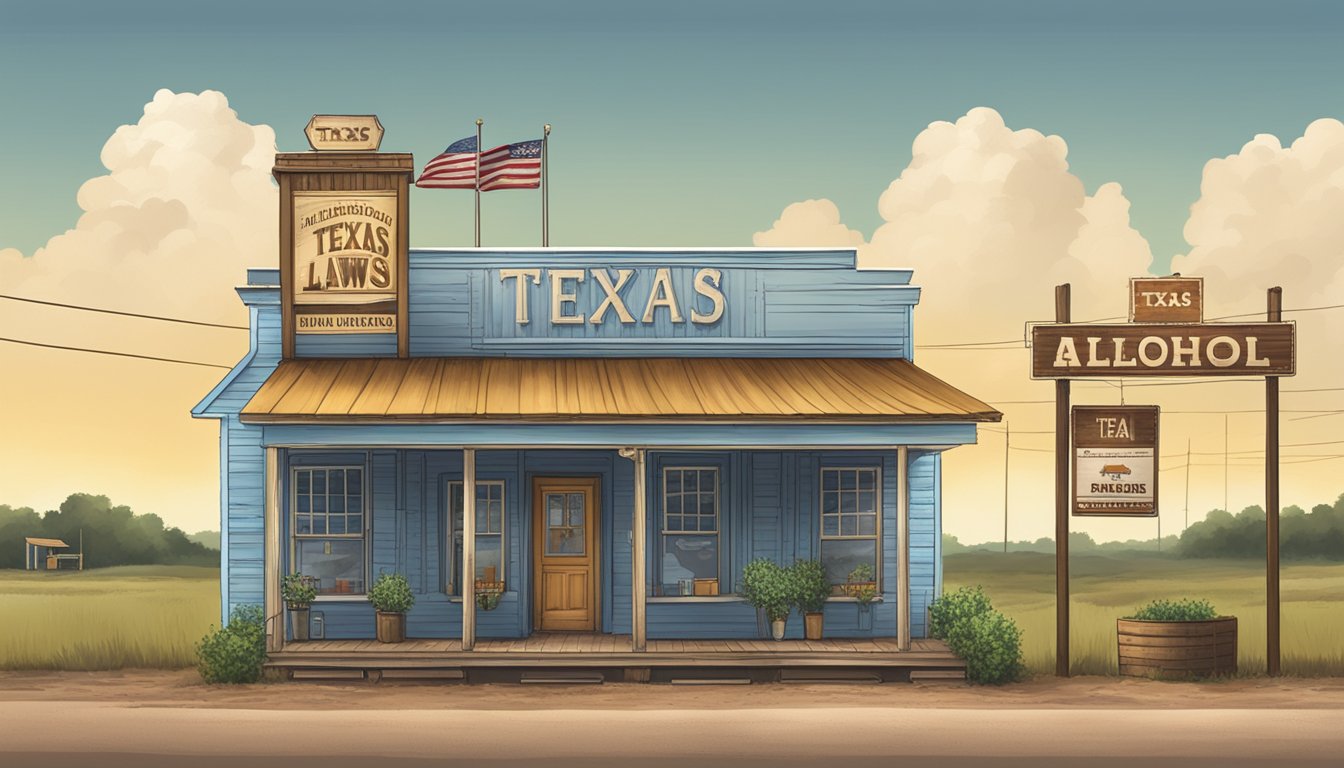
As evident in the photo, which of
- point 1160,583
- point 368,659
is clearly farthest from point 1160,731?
point 1160,583

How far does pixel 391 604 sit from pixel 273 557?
70.1 inches

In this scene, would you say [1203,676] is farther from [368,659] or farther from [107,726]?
[107,726]

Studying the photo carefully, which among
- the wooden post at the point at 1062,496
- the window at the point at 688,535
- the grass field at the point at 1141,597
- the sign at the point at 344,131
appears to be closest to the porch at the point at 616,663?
the window at the point at 688,535

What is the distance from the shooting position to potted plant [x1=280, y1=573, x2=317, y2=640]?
64.7 ft

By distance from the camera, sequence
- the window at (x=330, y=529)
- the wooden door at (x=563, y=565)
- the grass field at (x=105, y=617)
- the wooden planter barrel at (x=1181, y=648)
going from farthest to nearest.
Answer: the grass field at (x=105, y=617) < the wooden door at (x=563, y=565) < the window at (x=330, y=529) < the wooden planter barrel at (x=1181, y=648)

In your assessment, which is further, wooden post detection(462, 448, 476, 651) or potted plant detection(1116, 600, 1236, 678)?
potted plant detection(1116, 600, 1236, 678)

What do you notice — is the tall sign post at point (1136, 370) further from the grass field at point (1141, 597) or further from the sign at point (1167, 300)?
the grass field at point (1141, 597)

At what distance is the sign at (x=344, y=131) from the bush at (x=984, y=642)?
35.3 feet

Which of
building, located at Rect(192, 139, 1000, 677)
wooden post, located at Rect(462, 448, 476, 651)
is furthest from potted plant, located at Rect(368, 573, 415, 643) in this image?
wooden post, located at Rect(462, 448, 476, 651)

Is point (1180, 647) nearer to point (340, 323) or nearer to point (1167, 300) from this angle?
point (1167, 300)

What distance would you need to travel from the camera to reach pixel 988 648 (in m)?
18.9

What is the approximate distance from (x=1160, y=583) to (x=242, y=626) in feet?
93.2

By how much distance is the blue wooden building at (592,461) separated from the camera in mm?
20406

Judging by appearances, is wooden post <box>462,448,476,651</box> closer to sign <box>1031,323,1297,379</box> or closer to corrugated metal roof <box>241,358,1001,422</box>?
corrugated metal roof <box>241,358,1001,422</box>
